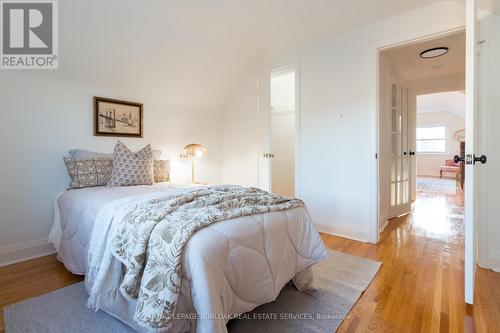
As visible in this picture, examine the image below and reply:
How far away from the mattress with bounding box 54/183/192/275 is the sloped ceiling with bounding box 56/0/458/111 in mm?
1340

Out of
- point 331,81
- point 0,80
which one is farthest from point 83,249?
point 331,81

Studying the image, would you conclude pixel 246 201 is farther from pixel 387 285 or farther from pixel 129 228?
pixel 387 285

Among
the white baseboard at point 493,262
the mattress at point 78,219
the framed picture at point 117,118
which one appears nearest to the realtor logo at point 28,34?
the framed picture at point 117,118

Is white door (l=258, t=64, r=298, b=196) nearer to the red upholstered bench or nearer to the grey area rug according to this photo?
the grey area rug

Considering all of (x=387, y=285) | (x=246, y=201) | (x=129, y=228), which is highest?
(x=246, y=201)

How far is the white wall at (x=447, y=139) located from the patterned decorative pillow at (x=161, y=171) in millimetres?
9588

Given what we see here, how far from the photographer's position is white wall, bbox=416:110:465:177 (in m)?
8.66

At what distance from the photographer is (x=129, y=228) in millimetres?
1415

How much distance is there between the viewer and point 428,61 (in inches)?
140

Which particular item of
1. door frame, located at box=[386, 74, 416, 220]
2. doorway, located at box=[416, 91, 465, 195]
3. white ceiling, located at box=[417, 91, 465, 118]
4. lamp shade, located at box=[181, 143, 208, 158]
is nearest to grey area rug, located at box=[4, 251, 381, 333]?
lamp shade, located at box=[181, 143, 208, 158]

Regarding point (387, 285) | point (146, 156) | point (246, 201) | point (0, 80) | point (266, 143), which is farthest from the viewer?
point (266, 143)

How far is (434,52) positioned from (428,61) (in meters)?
0.52

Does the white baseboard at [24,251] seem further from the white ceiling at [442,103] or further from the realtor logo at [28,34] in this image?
the white ceiling at [442,103]

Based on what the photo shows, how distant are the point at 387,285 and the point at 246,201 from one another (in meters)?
1.29
